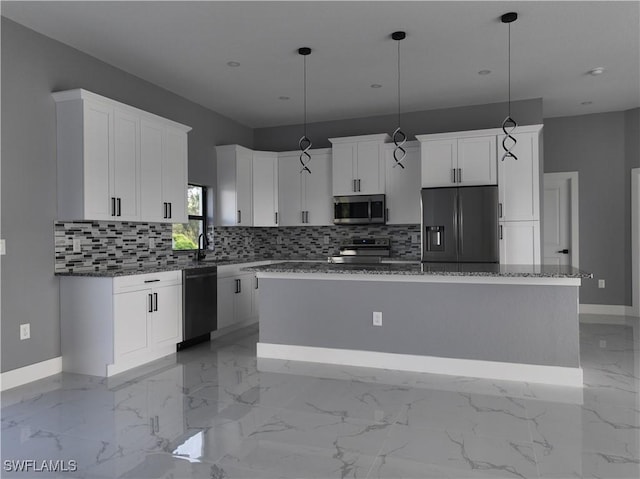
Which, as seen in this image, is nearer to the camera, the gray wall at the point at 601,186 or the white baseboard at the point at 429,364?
the white baseboard at the point at 429,364

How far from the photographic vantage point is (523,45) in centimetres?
416

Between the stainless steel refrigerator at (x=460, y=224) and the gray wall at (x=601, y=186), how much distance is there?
2.24 metres

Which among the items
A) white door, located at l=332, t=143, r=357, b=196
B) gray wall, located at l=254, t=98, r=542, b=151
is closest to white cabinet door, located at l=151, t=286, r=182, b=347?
white door, located at l=332, t=143, r=357, b=196

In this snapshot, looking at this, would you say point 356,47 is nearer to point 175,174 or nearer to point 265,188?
point 175,174

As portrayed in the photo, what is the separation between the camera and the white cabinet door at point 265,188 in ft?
21.7

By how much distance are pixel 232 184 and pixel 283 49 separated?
2.42 meters

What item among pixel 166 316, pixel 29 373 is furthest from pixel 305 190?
pixel 29 373

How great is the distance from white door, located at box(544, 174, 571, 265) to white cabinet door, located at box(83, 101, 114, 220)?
601 centimetres

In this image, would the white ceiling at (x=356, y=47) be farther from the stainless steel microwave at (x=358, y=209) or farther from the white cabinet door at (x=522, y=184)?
the stainless steel microwave at (x=358, y=209)

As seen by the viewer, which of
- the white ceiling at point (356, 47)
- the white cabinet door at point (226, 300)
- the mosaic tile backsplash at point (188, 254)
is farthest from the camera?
the white cabinet door at point (226, 300)

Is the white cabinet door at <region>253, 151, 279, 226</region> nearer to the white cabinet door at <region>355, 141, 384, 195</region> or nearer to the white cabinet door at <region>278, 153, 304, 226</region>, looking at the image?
the white cabinet door at <region>278, 153, 304, 226</region>

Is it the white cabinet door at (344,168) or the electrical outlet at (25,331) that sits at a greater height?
the white cabinet door at (344,168)

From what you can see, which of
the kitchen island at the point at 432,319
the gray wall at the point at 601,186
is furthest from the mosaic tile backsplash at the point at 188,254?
the gray wall at the point at 601,186

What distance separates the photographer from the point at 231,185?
20.5 feet
